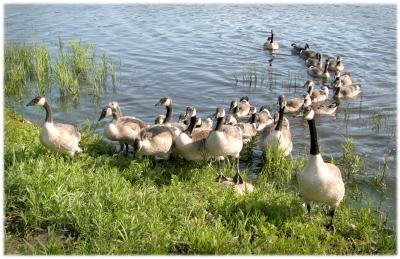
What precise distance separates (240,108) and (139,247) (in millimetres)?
9573

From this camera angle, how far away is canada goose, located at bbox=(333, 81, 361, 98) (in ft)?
58.1

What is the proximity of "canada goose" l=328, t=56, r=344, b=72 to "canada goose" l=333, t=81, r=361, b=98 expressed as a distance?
2699 millimetres

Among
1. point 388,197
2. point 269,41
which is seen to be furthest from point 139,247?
point 269,41

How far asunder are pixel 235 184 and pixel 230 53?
48.3 ft

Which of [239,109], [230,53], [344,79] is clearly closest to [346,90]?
[344,79]

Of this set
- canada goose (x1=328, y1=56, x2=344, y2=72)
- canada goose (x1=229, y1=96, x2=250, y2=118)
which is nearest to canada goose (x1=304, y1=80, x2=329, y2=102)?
canada goose (x1=229, y1=96, x2=250, y2=118)

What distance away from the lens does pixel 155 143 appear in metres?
10.0

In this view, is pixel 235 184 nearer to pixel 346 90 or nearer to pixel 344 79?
pixel 346 90

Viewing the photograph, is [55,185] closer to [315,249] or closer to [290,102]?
[315,249]

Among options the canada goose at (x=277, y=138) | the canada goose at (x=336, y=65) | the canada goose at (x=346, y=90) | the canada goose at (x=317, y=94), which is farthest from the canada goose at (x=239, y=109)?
the canada goose at (x=336, y=65)

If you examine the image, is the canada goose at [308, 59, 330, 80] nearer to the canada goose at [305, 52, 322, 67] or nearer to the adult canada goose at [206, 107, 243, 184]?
the canada goose at [305, 52, 322, 67]

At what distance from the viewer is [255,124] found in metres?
14.0

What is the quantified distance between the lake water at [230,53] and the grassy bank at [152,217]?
7.40ft

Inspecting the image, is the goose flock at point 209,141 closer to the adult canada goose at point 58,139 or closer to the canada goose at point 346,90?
the adult canada goose at point 58,139
